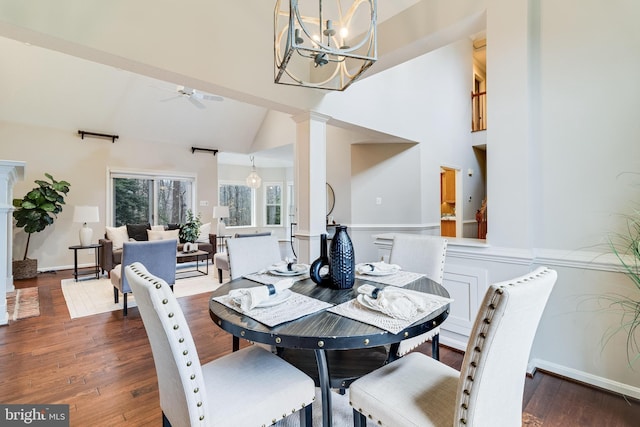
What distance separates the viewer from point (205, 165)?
7.72m

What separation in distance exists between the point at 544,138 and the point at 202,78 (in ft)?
8.88

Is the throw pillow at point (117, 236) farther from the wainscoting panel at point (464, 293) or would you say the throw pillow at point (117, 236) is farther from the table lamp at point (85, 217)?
the wainscoting panel at point (464, 293)

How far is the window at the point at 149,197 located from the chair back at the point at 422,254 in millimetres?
6508

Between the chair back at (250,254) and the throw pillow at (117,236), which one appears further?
the throw pillow at (117,236)

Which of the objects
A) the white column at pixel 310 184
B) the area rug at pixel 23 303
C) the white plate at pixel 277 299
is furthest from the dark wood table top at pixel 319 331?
the area rug at pixel 23 303

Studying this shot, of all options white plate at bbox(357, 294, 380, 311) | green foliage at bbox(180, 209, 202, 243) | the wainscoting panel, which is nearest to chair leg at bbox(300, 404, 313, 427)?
white plate at bbox(357, 294, 380, 311)

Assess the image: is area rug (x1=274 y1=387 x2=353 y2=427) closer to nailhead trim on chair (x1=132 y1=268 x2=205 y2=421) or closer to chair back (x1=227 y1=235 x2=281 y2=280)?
nailhead trim on chair (x1=132 y1=268 x2=205 y2=421)

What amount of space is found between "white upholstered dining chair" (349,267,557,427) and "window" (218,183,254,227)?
947 cm

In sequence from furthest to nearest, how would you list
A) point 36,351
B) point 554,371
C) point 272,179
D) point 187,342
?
point 272,179 < point 36,351 < point 554,371 < point 187,342

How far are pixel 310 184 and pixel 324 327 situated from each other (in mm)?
2600

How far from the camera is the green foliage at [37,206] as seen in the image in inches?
197

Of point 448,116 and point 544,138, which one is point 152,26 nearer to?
point 544,138

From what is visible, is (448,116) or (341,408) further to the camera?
(448,116)

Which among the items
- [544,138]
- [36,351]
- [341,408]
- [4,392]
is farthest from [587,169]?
[36,351]
